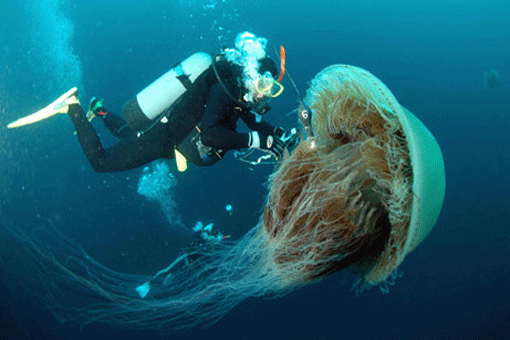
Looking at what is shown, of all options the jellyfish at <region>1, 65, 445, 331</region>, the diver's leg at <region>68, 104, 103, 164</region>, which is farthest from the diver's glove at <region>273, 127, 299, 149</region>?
the diver's leg at <region>68, 104, 103, 164</region>

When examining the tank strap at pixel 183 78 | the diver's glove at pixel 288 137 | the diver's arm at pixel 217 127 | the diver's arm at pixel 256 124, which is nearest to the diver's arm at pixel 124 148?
the tank strap at pixel 183 78

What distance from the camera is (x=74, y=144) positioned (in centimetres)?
1709

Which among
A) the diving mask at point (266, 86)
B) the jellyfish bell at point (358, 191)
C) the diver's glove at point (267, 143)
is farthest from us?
the diver's glove at point (267, 143)

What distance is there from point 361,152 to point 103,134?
15.8 metres

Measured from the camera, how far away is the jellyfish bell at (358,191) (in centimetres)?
253

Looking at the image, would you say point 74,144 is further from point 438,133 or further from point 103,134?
point 438,133

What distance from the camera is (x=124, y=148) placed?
18.7ft

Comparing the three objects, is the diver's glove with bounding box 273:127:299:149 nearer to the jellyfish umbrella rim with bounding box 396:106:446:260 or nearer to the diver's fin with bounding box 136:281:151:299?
the jellyfish umbrella rim with bounding box 396:106:446:260

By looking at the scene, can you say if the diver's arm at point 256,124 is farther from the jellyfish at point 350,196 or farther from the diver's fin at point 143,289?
the diver's fin at point 143,289

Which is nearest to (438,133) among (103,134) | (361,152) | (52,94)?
(103,134)

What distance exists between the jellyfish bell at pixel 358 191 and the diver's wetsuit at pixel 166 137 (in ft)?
5.13

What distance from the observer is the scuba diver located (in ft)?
14.5

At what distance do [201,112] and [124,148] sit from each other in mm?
1688

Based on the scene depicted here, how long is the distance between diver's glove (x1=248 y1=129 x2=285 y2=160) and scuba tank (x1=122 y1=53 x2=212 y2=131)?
171 cm
